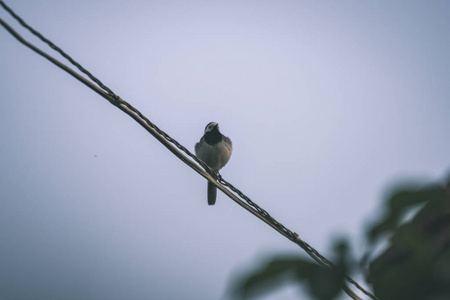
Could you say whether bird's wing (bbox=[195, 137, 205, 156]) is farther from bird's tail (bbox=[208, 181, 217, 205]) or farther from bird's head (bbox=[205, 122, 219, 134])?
bird's tail (bbox=[208, 181, 217, 205])

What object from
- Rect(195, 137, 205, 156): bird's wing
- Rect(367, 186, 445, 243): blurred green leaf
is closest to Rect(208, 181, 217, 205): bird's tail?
Rect(195, 137, 205, 156): bird's wing

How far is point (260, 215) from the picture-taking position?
2.77m

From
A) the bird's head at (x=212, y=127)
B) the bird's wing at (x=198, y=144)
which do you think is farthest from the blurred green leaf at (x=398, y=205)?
the bird's head at (x=212, y=127)

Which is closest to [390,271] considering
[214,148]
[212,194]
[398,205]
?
[398,205]

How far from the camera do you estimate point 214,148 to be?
23.7 feet

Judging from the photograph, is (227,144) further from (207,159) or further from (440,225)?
(440,225)

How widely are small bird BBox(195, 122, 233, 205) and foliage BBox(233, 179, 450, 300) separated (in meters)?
6.52

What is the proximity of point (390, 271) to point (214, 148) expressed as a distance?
6535 millimetres

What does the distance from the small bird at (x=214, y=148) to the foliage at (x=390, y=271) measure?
6.52 metres

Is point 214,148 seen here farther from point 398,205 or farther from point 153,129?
point 398,205

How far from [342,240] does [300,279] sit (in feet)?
0.34

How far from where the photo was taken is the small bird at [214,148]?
7242 mm

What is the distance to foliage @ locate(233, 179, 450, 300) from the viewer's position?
0.64 meters

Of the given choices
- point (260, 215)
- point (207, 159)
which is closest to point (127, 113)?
point (260, 215)
